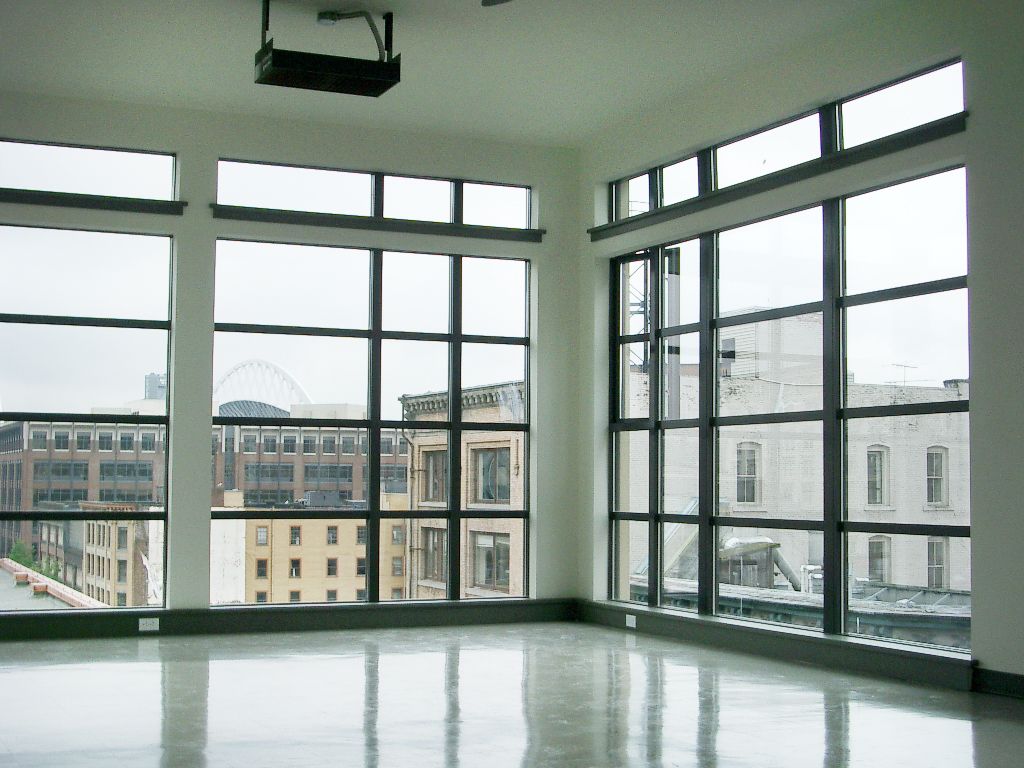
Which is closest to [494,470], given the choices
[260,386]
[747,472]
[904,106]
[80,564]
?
[260,386]

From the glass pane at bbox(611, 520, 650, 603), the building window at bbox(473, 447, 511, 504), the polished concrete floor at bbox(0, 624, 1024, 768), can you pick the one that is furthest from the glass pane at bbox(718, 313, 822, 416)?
the building window at bbox(473, 447, 511, 504)

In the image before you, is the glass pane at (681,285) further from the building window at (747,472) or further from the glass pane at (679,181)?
the building window at (747,472)

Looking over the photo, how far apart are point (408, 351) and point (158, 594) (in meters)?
3.01

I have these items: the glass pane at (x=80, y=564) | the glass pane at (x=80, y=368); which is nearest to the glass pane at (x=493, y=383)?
the glass pane at (x=80, y=368)

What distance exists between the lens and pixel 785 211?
8914mm

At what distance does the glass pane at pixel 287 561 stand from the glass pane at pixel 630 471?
2.33 m

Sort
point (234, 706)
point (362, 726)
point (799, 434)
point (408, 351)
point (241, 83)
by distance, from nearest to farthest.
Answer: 1. point (362, 726)
2. point (234, 706)
3. point (799, 434)
4. point (241, 83)
5. point (408, 351)

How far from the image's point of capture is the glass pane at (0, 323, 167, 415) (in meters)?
9.83

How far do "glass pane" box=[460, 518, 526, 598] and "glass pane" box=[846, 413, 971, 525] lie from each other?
3728mm

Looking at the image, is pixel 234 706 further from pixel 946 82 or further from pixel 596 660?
pixel 946 82

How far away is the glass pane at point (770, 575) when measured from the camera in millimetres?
8656

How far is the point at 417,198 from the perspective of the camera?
1102cm

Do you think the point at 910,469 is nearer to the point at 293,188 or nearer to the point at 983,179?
the point at 983,179

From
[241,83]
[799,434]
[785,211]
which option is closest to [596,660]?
[799,434]
